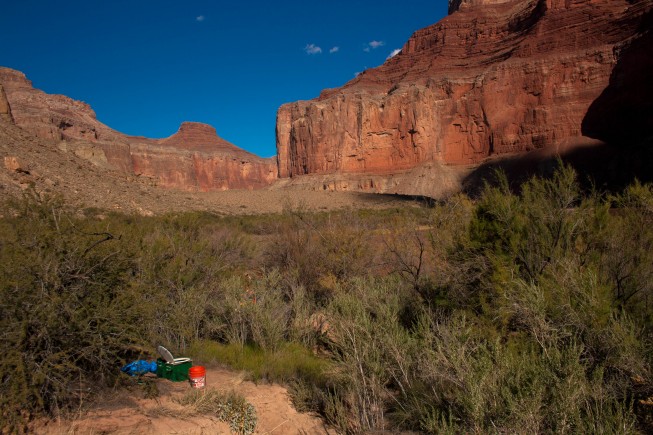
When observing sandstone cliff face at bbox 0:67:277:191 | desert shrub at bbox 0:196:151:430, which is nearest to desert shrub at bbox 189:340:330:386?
desert shrub at bbox 0:196:151:430

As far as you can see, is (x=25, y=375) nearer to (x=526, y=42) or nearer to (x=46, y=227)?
(x=46, y=227)

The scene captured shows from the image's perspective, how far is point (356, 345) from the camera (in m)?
4.63

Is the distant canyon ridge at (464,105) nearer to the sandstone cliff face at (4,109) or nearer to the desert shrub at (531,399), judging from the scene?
the sandstone cliff face at (4,109)

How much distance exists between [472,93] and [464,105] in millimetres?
2049

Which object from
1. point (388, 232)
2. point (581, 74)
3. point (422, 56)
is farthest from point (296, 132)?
point (388, 232)

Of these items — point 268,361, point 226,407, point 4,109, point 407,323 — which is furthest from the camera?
point 4,109

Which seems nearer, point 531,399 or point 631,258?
point 531,399

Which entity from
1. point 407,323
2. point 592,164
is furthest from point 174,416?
point 592,164

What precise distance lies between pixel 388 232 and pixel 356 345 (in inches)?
288

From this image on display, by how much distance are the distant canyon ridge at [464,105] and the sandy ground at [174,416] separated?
137 feet

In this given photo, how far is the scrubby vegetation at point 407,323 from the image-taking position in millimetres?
3248

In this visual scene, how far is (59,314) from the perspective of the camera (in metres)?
3.85

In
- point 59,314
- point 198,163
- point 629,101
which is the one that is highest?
point 198,163

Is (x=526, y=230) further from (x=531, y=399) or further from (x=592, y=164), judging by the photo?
(x=592, y=164)
